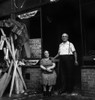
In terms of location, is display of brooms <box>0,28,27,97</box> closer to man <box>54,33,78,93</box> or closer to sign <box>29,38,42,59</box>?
sign <box>29,38,42,59</box>

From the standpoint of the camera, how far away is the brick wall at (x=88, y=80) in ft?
30.8

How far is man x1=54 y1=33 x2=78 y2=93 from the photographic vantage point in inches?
380

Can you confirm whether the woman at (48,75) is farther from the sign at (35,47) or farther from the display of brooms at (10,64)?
the sign at (35,47)

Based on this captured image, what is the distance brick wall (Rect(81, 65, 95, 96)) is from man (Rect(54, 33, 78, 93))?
48 centimetres

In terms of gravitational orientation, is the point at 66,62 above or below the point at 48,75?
→ above

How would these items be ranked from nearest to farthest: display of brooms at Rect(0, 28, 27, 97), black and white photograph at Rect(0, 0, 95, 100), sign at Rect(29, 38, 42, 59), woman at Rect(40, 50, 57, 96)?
woman at Rect(40, 50, 57, 96) < black and white photograph at Rect(0, 0, 95, 100) < display of brooms at Rect(0, 28, 27, 97) < sign at Rect(29, 38, 42, 59)

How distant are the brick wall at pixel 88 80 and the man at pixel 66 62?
481 mm

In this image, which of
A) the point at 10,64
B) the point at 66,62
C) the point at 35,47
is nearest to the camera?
the point at 66,62

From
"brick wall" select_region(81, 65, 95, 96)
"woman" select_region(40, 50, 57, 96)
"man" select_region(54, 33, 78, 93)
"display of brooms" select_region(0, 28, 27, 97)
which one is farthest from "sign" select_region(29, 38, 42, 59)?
"brick wall" select_region(81, 65, 95, 96)

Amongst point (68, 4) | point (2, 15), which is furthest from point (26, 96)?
point (2, 15)

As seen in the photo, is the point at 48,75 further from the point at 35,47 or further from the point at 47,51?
the point at 35,47

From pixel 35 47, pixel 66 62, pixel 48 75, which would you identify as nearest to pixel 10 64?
pixel 35 47

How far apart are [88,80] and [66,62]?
1062 mm

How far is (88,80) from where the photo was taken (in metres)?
9.50
